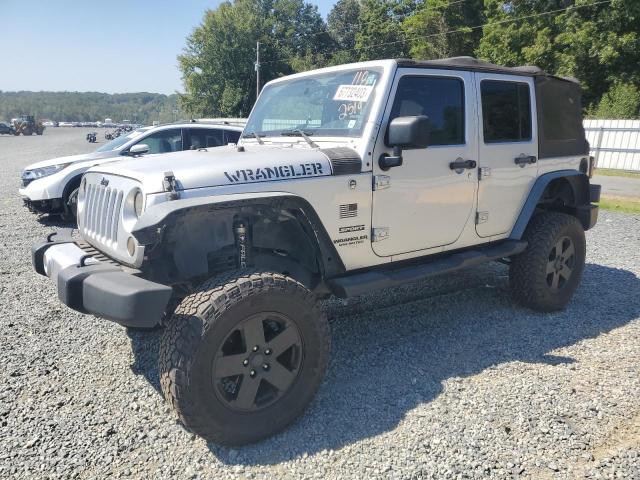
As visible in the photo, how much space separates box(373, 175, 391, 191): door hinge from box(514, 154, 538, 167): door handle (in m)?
A: 1.55

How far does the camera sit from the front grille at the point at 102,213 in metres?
2.93

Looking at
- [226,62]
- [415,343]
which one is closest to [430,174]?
[415,343]

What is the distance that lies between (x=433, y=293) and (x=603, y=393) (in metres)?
2.07

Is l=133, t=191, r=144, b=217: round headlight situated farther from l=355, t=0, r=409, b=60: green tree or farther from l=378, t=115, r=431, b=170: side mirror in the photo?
l=355, t=0, r=409, b=60: green tree

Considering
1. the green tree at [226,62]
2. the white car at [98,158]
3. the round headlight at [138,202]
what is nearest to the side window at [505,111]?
the round headlight at [138,202]

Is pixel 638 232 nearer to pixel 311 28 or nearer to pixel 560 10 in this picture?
pixel 560 10

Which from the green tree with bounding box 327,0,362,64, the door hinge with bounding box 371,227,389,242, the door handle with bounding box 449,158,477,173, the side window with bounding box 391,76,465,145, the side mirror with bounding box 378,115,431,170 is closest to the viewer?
the side mirror with bounding box 378,115,431,170

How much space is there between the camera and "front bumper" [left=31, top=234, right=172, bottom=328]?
2.36m

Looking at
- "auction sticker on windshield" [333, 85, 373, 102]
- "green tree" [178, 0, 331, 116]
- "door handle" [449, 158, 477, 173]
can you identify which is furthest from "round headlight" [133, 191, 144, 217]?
"green tree" [178, 0, 331, 116]

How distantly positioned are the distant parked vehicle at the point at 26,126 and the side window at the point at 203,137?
51464mm

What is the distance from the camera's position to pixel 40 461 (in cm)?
252

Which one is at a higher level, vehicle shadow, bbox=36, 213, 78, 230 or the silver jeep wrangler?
the silver jeep wrangler

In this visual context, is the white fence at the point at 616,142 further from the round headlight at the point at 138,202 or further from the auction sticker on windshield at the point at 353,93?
the round headlight at the point at 138,202

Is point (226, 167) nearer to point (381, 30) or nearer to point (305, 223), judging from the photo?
point (305, 223)
